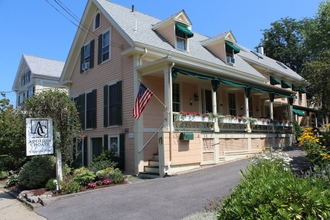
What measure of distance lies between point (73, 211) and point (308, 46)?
29.0 metres

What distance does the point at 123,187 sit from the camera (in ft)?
31.0

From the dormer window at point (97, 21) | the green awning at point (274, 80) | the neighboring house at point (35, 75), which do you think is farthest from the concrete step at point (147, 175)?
the neighboring house at point (35, 75)

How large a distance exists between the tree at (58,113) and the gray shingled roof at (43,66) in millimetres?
19443

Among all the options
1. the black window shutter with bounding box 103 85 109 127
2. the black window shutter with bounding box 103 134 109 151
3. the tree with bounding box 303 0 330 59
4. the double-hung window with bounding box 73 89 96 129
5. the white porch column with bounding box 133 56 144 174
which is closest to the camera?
the white porch column with bounding box 133 56 144 174

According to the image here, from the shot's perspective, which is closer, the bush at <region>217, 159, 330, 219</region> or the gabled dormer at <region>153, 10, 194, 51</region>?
the bush at <region>217, 159, 330, 219</region>

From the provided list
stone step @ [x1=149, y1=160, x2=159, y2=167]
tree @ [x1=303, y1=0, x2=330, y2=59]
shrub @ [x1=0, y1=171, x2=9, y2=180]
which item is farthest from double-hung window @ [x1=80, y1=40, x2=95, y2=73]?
tree @ [x1=303, y1=0, x2=330, y2=59]

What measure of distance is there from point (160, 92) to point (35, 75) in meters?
18.8

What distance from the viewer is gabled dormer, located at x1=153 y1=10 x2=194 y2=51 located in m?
15.1

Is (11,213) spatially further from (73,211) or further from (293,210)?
(293,210)

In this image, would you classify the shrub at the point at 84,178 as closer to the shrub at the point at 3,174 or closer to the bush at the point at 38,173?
the bush at the point at 38,173

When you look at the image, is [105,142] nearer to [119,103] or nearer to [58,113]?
[119,103]

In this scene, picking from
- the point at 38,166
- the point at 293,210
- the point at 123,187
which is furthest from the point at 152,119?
the point at 293,210

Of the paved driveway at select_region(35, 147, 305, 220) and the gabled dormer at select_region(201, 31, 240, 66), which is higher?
the gabled dormer at select_region(201, 31, 240, 66)

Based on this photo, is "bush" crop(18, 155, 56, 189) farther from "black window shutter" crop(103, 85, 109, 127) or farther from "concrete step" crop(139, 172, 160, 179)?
"black window shutter" crop(103, 85, 109, 127)
